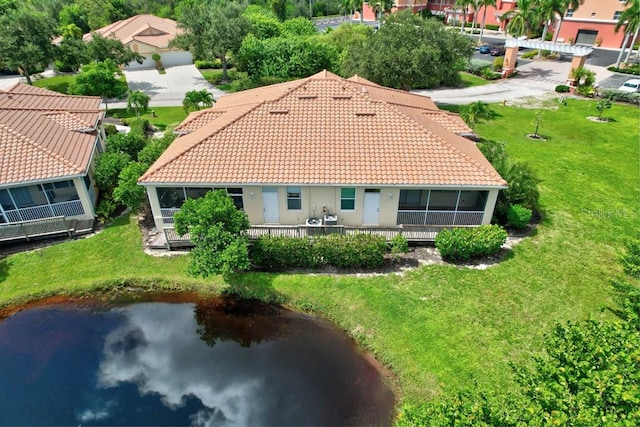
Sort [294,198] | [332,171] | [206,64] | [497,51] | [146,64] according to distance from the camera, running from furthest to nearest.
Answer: [497,51], [146,64], [206,64], [294,198], [332,171]

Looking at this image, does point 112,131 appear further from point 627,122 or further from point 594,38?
point 594,38

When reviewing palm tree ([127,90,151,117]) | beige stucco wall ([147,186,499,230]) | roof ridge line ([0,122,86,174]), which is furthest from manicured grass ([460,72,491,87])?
roof ridge line ([0,122,86,174])

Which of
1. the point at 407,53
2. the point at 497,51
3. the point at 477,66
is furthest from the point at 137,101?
the point at 497,51

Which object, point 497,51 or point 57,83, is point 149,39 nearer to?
point 57,83

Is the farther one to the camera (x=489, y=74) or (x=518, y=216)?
(x=489, y=74)

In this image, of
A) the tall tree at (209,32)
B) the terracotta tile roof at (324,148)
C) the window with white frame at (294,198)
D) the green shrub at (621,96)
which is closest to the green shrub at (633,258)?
the terracotta tile roof at (324,148)

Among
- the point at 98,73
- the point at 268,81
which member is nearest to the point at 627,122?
the point at 268,81

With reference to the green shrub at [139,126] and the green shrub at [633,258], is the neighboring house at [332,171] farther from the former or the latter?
the green shrub at [139,126]
